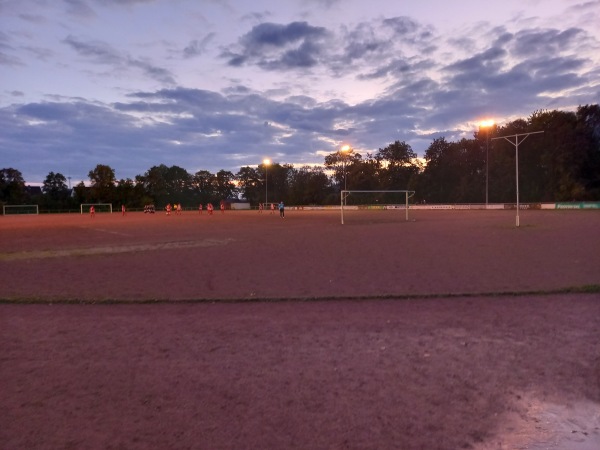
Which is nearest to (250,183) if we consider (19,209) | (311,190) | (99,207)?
(311,190)

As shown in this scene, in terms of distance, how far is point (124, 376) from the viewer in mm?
5402

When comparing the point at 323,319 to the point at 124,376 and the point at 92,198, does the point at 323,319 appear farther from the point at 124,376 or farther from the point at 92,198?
the point at 92,198

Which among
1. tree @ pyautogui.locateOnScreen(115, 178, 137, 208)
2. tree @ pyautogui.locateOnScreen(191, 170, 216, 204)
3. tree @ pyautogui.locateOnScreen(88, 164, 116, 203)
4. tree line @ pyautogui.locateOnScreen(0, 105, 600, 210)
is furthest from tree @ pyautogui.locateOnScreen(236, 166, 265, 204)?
tree @ pyautogui.locateOnScreen(88, 164, 116, 203)

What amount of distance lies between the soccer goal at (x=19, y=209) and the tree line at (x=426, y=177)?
3.85 meters

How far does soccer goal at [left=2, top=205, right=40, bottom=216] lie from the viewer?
8129cm

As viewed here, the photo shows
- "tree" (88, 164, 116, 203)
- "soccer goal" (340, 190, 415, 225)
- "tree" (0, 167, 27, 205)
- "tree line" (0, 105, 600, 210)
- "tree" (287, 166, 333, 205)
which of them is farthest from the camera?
"tree" (287, 166, 333, 205)

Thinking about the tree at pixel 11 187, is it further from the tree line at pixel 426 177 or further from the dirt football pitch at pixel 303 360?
the dirt football pitch at pixel 303 360

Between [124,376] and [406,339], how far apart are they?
12.0ft

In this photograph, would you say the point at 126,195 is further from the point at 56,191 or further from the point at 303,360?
the point at 303,360

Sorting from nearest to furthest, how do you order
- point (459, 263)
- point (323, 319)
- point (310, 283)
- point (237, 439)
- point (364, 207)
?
1. point (237, 439)
2. point (323, 319)
3. point (310, 283)
4. point (459, 263)
5. point (364, 207)

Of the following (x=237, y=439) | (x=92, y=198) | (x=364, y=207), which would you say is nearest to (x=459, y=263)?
(x=237, y=439)

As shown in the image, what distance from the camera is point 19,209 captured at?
83438 millimetres

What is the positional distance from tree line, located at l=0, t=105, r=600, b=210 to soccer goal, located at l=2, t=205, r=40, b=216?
3850 millimetres

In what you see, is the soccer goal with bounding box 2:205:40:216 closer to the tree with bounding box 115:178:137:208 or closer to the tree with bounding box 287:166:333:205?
the tree with bounding box 115:178:137:208
